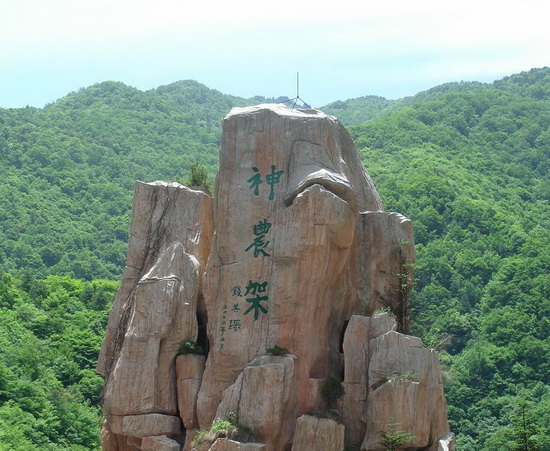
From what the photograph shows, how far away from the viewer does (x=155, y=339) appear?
17.3m

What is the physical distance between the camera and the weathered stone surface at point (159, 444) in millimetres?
16781

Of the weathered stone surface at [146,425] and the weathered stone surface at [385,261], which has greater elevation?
the weathered stone surface at [385,261]

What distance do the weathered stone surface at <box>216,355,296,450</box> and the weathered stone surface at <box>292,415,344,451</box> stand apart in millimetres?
326

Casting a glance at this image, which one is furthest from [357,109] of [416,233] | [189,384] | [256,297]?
[256,297]

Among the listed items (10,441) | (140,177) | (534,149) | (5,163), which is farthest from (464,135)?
(10,441)

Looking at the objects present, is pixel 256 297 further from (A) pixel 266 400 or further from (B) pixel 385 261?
(B) pixel 385 261

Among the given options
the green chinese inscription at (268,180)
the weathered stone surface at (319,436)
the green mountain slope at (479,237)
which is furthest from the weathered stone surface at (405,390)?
the green chinese inscription at (268,180)

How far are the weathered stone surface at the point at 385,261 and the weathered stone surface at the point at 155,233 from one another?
2466 mm

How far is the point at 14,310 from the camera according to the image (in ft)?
105

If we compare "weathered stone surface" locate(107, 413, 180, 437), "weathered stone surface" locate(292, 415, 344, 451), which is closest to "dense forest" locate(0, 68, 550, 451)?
"weathered stone surface" locate(292, 415, 344, 451)

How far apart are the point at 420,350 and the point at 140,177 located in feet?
120

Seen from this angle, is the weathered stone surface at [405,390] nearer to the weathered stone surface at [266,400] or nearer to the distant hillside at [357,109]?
the weathered stone surface at [266,400]

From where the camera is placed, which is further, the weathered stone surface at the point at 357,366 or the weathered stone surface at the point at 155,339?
the weathered stone surface at the point at 155,339

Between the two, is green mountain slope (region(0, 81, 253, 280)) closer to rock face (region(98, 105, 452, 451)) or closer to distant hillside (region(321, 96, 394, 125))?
distant hillside (region(321, 96, 394, 125))
